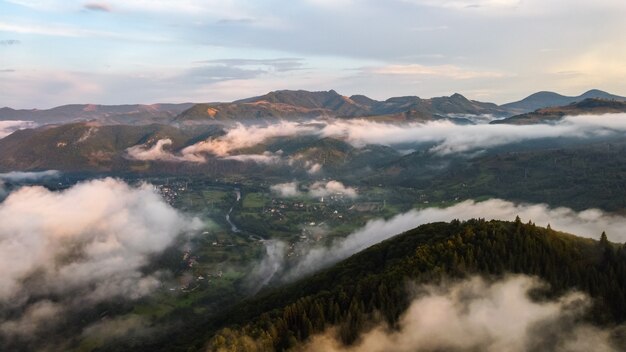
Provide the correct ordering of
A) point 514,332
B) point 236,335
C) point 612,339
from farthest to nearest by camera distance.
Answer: point 236,335
point 514,332
point 612,339

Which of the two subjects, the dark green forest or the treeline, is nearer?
the dark green forest

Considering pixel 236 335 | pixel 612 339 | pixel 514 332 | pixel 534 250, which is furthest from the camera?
pixel 534 250

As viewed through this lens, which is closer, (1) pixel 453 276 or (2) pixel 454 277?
(2) pixel 454 277

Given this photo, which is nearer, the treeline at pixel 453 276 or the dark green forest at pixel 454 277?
the dark green forest at pixel 454 277

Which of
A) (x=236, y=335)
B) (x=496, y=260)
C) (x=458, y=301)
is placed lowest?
(x=236, y=335)

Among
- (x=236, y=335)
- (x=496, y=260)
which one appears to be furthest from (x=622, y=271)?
(x=236, y=335)

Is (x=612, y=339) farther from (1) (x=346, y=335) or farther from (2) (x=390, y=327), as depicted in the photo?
(1) (x=346, y=335)

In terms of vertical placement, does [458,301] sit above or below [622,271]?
below

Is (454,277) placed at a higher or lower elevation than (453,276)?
lower
